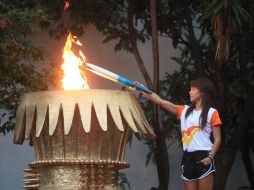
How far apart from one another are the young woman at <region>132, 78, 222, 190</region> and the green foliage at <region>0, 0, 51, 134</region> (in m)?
2.29

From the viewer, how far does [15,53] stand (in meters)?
7.39

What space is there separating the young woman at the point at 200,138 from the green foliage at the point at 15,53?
229 centimetres

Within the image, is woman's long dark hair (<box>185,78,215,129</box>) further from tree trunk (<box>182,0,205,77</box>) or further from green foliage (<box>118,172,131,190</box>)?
green foliage (<box>118,172,131,190</box>)

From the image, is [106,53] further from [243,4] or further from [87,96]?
[87,96]

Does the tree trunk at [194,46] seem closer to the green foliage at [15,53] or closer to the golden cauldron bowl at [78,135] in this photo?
the green foliage at [15,53]

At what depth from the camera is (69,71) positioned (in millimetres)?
4543

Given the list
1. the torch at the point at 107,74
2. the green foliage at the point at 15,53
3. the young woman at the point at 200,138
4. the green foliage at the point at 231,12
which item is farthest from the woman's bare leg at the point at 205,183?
the green foliage at the point at 231,12

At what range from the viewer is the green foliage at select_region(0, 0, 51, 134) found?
7.33 metres

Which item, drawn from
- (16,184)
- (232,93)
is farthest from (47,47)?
(232,93)

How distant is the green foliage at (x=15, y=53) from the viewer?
7332mm

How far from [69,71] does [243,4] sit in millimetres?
4793

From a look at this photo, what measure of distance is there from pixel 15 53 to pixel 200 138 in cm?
262

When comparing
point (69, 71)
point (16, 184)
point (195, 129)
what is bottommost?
point (16, 184)

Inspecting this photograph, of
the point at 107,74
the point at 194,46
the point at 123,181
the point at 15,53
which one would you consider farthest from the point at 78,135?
the point at 123,181
